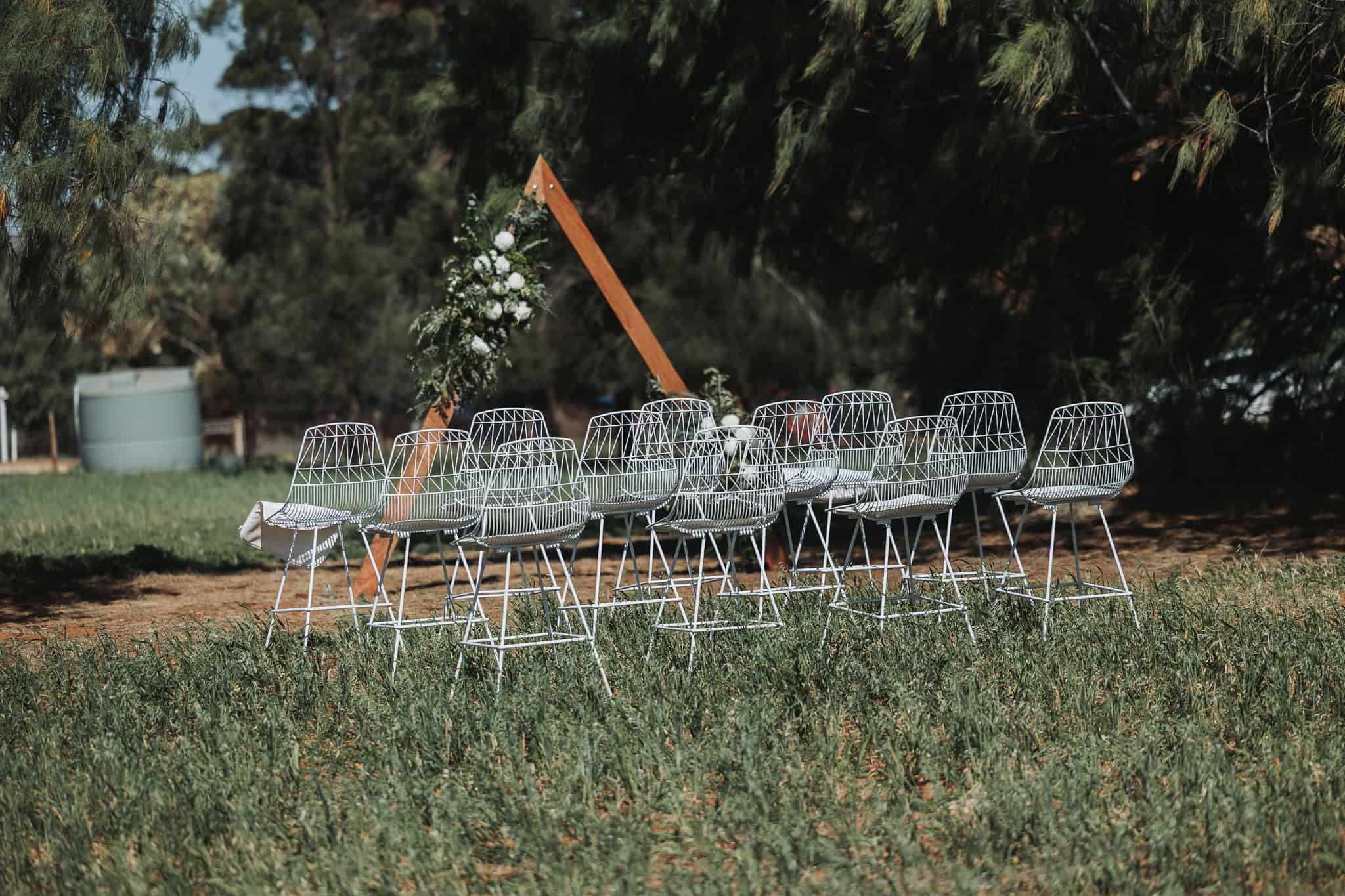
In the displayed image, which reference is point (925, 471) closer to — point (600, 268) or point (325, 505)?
point (325, 505)

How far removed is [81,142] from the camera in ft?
26.7

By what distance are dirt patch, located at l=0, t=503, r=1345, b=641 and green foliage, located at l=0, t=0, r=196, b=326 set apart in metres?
1.86

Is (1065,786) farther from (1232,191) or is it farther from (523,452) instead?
(1232,191)

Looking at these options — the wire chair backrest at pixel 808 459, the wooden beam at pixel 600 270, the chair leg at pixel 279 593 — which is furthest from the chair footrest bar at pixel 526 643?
the wooden beam at pixel 600 270

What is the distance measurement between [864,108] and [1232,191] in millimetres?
2755

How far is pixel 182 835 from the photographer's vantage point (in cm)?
407

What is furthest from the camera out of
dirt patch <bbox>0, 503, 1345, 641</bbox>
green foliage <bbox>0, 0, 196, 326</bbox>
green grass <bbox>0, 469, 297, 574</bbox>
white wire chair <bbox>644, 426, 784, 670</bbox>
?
green grass <bbox>0, 469, 297, 574</bbox>

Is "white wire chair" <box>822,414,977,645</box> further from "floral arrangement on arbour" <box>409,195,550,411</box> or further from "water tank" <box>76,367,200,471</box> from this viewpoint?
"water tank" <box>76,367,200,471</box>

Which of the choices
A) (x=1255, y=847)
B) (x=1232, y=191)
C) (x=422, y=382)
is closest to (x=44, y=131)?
(x=422, y=382)

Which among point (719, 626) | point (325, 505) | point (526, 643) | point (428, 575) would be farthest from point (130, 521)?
point (526, 643)

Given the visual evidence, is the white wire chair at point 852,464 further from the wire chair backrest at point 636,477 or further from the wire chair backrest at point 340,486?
the wire chair backrest at point 340,486

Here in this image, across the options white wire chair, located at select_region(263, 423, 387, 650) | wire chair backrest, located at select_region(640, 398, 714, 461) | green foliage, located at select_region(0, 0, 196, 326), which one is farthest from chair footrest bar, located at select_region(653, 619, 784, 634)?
green foliage, located at select_region(0, 0, 196, 326)

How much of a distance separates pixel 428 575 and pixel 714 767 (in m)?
6.32

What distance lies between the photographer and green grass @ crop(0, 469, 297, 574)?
11.7 m
